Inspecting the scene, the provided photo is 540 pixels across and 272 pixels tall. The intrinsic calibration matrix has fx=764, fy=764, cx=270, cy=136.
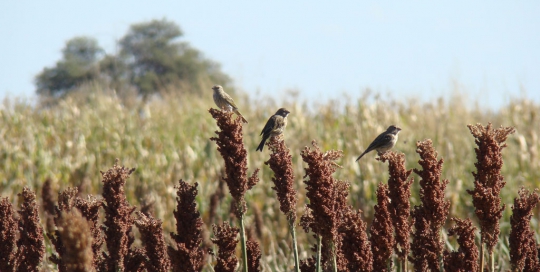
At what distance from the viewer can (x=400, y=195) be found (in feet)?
12.6

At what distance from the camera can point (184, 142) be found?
15430mm

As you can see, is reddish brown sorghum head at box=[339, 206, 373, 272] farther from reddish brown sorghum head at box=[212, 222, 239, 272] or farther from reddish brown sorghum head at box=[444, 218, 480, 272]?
reddish brown sorghum head at box=[212, 222, 239, 272]

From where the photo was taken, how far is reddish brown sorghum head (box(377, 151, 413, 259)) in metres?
3.82

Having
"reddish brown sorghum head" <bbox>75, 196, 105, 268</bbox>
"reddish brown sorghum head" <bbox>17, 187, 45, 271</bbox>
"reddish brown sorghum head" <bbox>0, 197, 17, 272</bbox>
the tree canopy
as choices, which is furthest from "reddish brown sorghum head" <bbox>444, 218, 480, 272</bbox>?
the tree canopy

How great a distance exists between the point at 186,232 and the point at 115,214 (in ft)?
1.16

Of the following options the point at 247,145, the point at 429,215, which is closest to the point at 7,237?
Answer: the point at 429,215

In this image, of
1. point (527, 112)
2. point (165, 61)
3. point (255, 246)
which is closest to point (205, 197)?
point (527, 112)

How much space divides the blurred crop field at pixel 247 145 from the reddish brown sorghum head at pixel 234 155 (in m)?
7.55

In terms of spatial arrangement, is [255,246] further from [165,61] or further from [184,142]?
[165,61]

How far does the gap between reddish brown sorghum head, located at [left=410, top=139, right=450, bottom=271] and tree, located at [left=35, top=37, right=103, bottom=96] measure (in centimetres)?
3138

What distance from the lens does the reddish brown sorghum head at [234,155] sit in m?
3.78

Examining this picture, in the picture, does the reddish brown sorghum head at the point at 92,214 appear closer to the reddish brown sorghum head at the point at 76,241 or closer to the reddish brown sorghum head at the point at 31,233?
the reddish brown sorghum head at the point at 31,233

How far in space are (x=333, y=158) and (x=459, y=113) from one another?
1328 cm

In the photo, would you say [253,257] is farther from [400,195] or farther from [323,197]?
[400,195]
